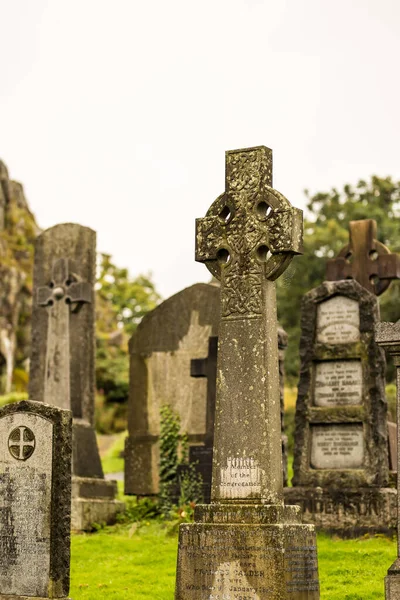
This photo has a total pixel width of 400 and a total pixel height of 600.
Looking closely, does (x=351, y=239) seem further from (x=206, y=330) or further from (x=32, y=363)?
(x=32, y=363)

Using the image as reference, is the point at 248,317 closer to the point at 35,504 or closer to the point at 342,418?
the point at 35,504

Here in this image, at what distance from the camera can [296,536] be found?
381 inches

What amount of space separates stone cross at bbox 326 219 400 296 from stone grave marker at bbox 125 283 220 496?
6.85 ft

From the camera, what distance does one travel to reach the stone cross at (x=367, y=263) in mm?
16641

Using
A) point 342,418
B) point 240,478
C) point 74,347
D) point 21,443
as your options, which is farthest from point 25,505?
point 74,347

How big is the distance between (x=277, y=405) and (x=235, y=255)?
1.46 metres

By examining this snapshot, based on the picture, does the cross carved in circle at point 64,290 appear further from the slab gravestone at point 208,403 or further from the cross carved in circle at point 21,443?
the cross carved in circle at point 21,443

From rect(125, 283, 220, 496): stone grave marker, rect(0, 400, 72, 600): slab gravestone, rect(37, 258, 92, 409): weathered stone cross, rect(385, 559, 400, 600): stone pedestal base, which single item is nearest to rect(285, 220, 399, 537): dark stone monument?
rect(125, 283, 220, 496): stone grave marker

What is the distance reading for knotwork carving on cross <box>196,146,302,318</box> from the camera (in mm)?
10281

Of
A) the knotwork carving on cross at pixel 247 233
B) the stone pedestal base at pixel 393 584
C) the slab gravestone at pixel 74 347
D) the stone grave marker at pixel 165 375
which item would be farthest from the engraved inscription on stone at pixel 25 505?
the stone grave marker at pixel 165 375

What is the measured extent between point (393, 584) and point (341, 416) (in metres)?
5.47

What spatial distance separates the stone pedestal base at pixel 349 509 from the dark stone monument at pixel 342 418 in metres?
0.01

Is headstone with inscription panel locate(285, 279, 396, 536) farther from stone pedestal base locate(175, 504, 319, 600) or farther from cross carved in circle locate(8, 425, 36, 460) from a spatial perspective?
cross carved in circle locate(8, 425, 36, 460)

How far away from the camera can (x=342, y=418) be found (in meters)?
14.5
